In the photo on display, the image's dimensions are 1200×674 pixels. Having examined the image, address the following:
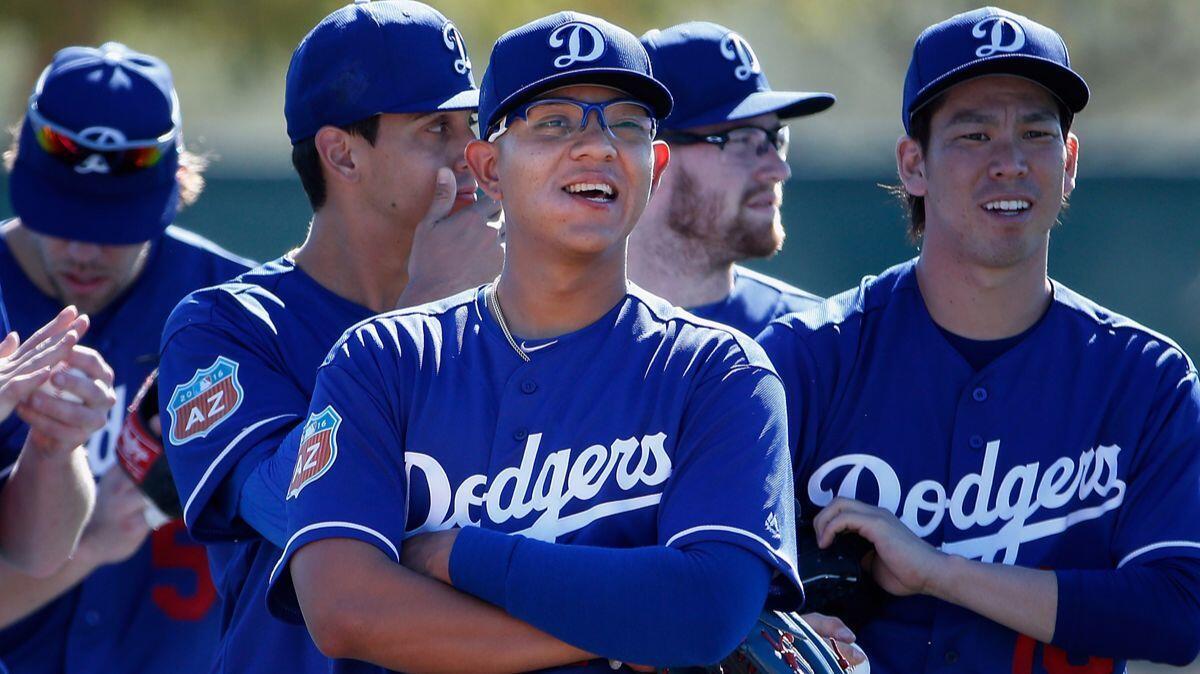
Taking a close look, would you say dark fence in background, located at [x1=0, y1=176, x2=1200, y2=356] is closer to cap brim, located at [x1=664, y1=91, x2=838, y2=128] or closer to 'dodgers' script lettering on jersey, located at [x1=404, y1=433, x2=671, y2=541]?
cap brim, located at [x1=664, y1=91, x2=838, y2=128]

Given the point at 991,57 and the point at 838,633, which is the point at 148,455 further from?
the point at 991,57

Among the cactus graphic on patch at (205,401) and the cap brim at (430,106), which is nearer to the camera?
the cactus graphic on patch at (205,401)

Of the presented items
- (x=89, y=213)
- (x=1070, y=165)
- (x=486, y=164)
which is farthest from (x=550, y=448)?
(x=89, y=213)

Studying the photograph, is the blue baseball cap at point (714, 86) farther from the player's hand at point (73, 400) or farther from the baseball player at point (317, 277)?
the player's hand at point (73, 400)

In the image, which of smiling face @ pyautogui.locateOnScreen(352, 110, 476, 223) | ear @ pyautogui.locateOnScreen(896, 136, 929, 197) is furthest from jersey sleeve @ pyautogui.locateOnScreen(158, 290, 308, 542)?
ear @ pyautogui.locateOnScreen(896, 136, 929, 197)

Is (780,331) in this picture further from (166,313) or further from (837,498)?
(166,313)

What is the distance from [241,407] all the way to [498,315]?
2.15 feet

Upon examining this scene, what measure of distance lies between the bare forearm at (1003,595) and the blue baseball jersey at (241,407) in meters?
1.29

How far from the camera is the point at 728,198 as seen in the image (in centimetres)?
531

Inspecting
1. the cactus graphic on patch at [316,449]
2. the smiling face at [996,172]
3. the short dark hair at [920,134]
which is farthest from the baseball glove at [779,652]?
the short dark hair at [920,134]

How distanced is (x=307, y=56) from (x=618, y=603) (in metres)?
1.78

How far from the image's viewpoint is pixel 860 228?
11.8 m

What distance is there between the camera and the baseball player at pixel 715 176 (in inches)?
207

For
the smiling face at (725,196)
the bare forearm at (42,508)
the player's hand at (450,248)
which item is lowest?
the bare forearm at (42,508)
